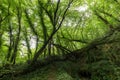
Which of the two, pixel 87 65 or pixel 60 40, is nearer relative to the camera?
pixel 87 65

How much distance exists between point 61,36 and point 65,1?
6673 mm

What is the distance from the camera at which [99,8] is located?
61.1 ft

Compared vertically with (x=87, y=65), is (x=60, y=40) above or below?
above

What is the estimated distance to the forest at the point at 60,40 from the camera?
14500mm

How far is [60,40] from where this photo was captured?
831 inches

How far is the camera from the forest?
14.5 meters

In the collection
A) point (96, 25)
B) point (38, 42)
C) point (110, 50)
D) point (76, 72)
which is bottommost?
point (76, 72)

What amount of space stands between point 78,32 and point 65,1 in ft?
29.8

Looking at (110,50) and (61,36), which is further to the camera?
(61,36)

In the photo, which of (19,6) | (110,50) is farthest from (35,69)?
(110,50)

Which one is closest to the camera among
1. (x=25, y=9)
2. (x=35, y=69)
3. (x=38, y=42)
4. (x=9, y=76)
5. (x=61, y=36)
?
(x=9, y=76)

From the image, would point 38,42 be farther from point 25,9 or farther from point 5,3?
point 5,3

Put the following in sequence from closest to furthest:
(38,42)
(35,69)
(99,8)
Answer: (35,69) < (99,8) < (38,42)

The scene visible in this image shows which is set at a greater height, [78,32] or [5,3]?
[5,3]
